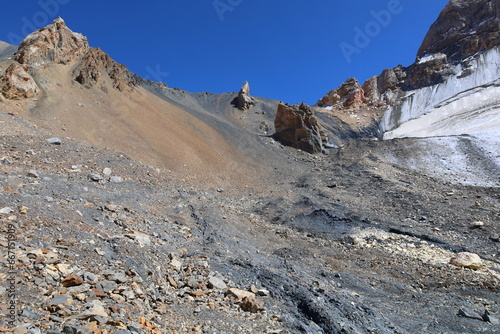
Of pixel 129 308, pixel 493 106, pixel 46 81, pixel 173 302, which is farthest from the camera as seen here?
pixel 493 106

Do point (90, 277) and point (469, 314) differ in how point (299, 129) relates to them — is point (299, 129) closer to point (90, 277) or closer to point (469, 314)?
point (469, 314)

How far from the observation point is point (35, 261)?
445 cm

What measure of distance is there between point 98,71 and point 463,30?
65.9 m

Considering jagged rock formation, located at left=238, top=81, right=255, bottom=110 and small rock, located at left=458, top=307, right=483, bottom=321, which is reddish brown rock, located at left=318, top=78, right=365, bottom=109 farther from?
small rock, located at left=458, top=307, right=483, bottom=321

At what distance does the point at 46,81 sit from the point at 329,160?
21910 mm

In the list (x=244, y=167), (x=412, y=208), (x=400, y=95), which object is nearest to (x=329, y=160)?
(x=244, y=167)

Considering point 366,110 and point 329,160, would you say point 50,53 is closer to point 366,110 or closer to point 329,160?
point 329,160

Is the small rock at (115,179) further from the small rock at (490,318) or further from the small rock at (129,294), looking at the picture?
the small rock at (490,318)

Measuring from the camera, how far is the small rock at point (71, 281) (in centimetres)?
429

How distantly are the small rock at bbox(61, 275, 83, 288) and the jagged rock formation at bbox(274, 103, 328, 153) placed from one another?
26.3m

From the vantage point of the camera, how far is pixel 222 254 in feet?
26.1

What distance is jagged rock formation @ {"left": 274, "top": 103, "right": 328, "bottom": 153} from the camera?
1171 inches

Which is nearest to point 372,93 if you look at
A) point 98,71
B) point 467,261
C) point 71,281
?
point 98,71

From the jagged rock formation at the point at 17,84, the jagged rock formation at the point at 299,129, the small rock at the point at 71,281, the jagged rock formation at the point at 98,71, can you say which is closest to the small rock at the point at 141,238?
the small rock at the point at 71,281
